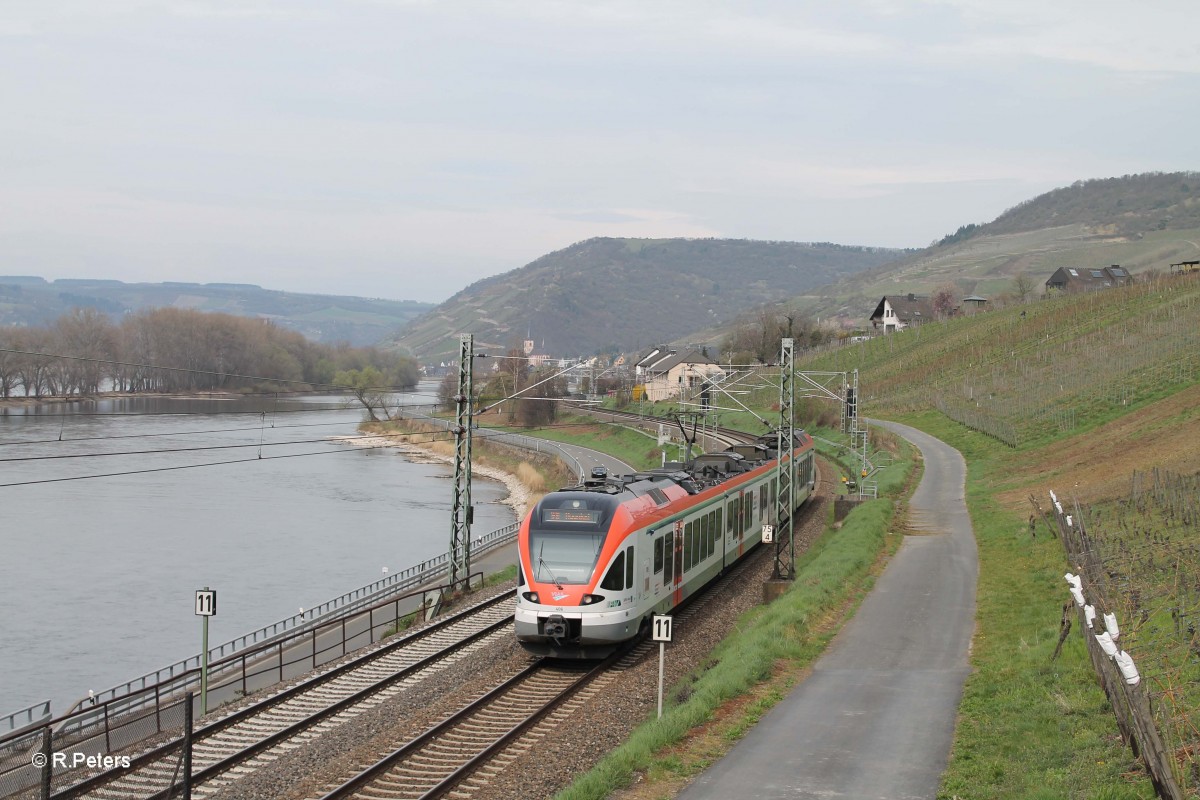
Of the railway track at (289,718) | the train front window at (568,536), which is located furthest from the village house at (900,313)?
the train front window at (568,536)

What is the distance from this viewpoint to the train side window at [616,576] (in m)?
20.2

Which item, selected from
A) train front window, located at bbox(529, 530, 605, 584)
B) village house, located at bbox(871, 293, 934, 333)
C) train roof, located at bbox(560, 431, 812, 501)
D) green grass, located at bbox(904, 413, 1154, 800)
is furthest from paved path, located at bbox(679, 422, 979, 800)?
village house, located at bbox(871, 293, 934, 333)

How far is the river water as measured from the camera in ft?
116

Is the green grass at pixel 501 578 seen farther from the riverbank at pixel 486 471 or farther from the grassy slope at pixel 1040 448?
the riverbank at pixel 486 471

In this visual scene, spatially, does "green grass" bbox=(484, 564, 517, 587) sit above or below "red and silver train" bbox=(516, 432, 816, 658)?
below

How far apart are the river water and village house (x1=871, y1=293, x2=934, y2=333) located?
71.5 metres

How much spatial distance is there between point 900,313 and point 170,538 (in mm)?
110756

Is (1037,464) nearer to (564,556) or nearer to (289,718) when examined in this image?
(564,556)

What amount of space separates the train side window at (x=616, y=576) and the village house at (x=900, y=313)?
12379 centimetres

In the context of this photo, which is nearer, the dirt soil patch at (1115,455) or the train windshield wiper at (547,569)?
the train windshield wiper at (547,569)

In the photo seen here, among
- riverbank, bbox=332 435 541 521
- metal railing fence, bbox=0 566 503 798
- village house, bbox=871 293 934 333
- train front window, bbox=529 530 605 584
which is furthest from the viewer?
village house, bbox=871 293 934 333

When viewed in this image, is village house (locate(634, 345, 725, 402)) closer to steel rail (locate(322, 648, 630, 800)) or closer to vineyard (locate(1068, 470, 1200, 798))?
vineyard (locate(1068, 470, 1200, 798))

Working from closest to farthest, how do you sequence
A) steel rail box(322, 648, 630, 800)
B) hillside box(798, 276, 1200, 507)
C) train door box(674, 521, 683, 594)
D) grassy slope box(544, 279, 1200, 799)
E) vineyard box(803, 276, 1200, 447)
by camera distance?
grassy slope box(544, 279, 1200, 799)
steel rail box(322, 648, 630, 800)
train door box(674, 521, 683, 594)
hillside box(798, 276, 1200, 507)
vineyard box(803, 276, 1200, 447)

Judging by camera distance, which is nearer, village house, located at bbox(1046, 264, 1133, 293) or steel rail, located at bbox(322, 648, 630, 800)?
steel rail, located at bbox(322, 648, 630, 800)
